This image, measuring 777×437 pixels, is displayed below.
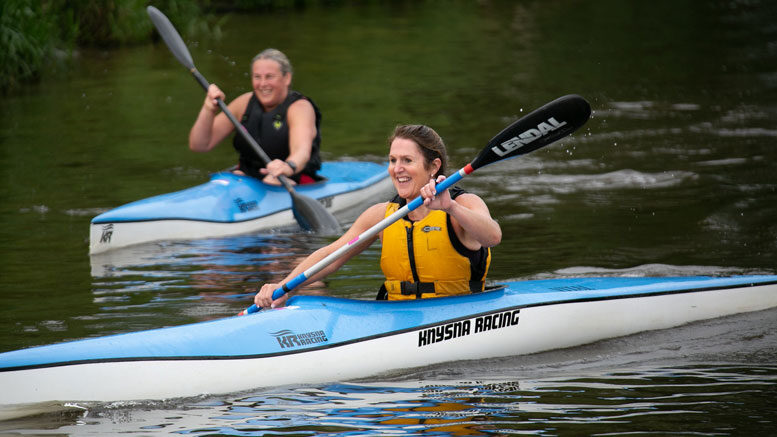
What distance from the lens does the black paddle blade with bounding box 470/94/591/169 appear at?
5.37m

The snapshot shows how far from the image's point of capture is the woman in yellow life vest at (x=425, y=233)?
16.5ft

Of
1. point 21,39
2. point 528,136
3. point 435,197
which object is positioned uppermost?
point 21,39

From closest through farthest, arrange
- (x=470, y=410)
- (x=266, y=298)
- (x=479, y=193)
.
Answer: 1. (x=470, y=410)
2. (x=266, y=298)
3. (x=479, y=193)

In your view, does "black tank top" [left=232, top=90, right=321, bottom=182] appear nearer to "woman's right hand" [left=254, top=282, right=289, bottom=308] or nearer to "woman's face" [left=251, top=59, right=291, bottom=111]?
"woman's face" [left=251, top=59, right=291, bottom=111]

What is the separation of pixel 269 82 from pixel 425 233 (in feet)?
11.7

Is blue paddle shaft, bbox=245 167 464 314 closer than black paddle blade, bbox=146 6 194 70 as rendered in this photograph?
Yes

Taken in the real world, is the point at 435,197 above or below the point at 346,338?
above

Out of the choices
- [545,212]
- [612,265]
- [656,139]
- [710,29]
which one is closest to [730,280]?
[612,265]

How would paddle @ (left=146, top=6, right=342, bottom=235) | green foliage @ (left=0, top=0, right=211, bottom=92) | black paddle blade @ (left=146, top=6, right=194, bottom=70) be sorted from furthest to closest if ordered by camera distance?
green foliage @ (left=0, top=0, right=211, bottom=92) < black paddle blade @ (left=146, top=6, right=194, bottom=70) < paddle @ (left=146, top=6, right=342, bottom=235)

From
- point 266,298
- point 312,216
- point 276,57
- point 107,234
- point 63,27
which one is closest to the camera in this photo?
point 266,298

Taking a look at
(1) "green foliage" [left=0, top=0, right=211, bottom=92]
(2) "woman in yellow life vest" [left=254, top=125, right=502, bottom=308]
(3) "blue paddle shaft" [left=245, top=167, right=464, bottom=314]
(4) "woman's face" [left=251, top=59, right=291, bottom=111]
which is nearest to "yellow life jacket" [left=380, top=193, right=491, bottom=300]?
(2) "woman in yellow life vest" [left=254, top=125, right=502, bottom=308]

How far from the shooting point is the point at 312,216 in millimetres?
8586

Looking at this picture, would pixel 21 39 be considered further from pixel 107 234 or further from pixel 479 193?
pixel 107 234

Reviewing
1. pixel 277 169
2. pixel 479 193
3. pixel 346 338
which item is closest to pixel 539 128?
pixel 346 338
